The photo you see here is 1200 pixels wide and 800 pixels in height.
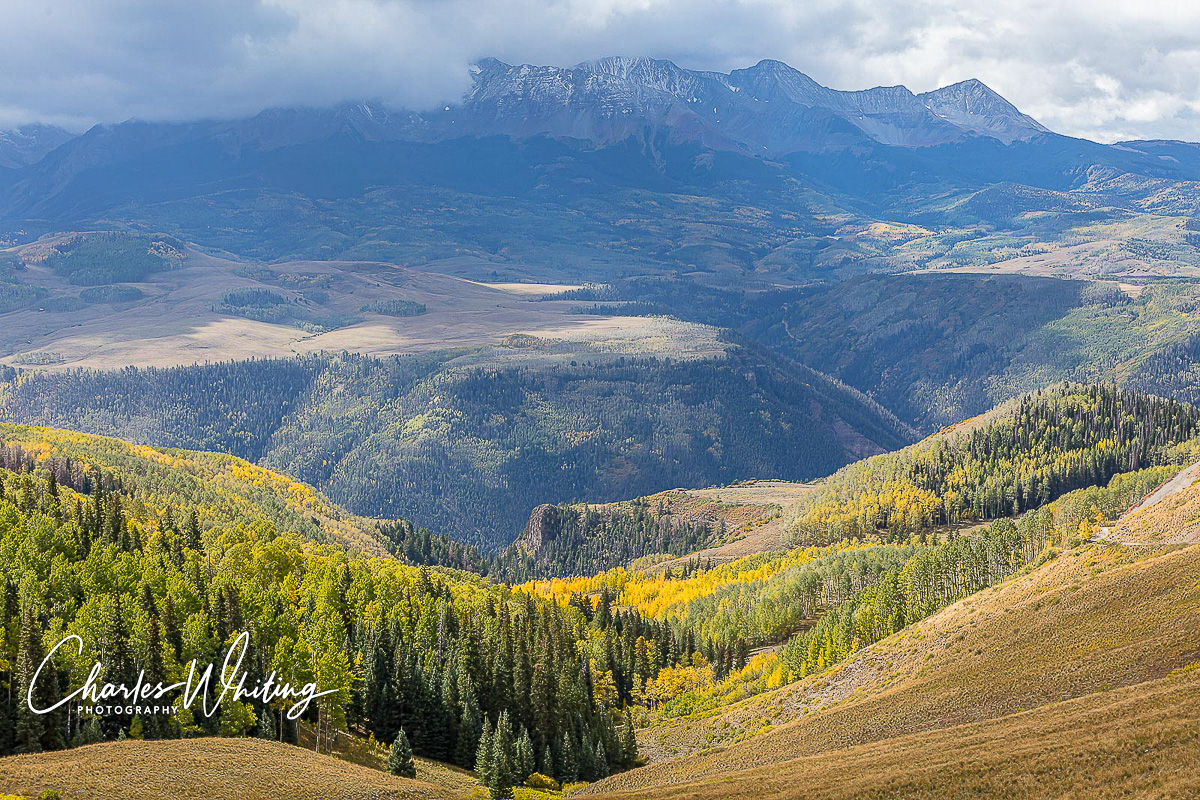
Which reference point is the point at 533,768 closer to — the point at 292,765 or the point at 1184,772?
the point at 292,765

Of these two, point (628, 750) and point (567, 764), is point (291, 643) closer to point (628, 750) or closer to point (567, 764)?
point (567, 764)

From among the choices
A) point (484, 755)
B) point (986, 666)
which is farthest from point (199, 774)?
point (986, 666)

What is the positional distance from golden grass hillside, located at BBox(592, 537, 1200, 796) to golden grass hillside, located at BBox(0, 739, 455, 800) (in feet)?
77.3

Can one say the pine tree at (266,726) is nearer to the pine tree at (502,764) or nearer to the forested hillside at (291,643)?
the forested hillside at (291,643)

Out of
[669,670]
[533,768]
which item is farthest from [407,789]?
[669,670]

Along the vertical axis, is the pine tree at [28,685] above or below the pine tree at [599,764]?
above

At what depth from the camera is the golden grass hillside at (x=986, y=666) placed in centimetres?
8588

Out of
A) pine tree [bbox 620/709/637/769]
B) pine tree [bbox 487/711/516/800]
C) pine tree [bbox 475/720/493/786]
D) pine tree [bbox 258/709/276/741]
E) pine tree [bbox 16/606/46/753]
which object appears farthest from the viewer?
pine tree [bbox 620/709/637/769]

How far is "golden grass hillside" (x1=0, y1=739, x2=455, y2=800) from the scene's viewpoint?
71.4 m

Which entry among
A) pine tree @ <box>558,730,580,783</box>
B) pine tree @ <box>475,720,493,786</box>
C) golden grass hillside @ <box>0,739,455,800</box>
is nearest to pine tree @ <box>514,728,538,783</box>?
pine tree @ <box>475,720,493,786</box>

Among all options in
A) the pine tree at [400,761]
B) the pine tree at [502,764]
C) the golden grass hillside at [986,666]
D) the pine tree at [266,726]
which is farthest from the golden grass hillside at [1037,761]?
the pine tree at [266,726]

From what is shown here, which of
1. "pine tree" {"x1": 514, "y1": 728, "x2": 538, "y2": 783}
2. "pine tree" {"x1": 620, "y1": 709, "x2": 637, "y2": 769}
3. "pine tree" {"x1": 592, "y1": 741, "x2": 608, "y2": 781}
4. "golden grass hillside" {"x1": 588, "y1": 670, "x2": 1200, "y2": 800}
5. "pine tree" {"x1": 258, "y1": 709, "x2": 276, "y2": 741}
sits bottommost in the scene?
"pine tree" {"x1": 620, "y1": 709, "x2": 637, "y2": 769}

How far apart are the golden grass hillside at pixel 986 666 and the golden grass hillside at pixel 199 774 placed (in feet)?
77.3

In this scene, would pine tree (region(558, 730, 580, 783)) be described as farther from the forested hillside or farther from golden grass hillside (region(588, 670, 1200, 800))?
golden grass hillside (region(588, 670, 1200, 800))
